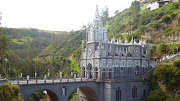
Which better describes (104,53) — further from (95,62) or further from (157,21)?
(157,21)

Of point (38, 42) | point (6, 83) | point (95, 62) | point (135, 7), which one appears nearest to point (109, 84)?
point (95, 62)

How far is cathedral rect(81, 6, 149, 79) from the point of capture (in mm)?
41594

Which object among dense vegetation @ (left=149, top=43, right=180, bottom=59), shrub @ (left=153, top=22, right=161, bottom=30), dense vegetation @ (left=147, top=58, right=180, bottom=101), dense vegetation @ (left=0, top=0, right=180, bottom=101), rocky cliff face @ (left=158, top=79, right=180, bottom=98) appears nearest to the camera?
dense vegetation @ (left=147, top=58, right=180, bottom=101)

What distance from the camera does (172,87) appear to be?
134 ft

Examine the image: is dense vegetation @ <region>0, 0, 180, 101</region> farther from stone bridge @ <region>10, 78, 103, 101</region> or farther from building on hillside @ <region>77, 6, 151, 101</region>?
stone bridge @ <region>10, 78, 103, 101</region>

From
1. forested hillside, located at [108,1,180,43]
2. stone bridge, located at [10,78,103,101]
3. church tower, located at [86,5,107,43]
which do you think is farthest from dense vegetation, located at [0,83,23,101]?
forested hillside, located at [108,1,180,43]

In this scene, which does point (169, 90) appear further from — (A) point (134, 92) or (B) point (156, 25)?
(B) point (156, 25)

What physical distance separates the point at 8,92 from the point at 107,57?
23.8 meters

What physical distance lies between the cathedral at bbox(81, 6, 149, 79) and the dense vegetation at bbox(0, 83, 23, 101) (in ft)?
66.7

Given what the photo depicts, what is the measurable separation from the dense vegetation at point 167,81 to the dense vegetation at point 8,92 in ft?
100

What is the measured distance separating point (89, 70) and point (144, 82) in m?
14.6

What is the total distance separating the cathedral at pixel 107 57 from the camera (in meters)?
41.6

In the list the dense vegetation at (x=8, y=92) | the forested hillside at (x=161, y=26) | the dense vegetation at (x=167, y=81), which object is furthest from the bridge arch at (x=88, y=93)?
the forested hillside at (x=161, y=26)

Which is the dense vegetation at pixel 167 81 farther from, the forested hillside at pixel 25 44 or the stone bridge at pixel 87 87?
the forested hillside at pixel 25 44
